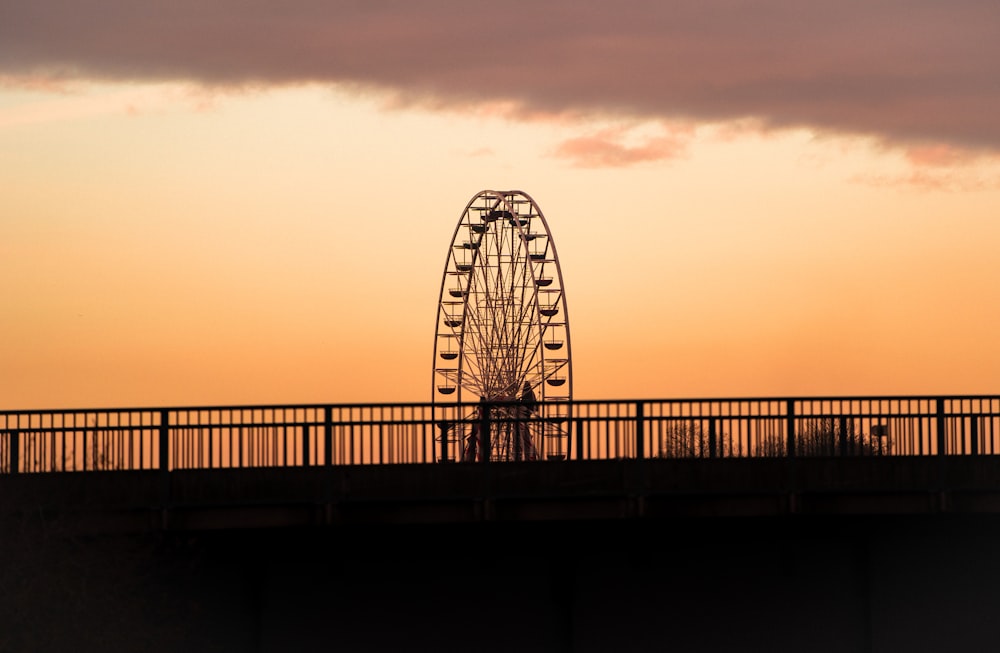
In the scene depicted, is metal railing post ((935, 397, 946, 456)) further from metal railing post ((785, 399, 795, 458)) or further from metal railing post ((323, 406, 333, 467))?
metal railing post ((323, 406, 333, 467))

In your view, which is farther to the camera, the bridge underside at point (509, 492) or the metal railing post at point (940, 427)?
the metal railing post at point (940, 427)

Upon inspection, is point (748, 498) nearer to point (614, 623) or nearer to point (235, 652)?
point (614, 623)

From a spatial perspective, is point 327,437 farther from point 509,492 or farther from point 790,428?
point 790,428

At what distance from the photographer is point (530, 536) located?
27156mm

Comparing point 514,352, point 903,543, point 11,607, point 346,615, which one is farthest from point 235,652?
point 514,352

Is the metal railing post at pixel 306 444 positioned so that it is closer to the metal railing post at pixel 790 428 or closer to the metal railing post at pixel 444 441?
the metal railing post at pixel 444 441

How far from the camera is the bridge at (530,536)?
25.3 metres

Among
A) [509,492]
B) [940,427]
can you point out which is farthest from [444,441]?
[940,427]

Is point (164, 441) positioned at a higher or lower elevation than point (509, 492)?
higher

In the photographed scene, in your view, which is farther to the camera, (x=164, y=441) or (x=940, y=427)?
(x=940, y=427)

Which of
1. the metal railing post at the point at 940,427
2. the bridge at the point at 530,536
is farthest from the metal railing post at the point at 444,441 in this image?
the metal railing post at the point at 940,427

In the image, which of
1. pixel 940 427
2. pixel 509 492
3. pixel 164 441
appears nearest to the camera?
pixel 164 441

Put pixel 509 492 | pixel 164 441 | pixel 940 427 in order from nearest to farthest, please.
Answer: pixel 164 441 < pixel 509 492 < pixel 940 427

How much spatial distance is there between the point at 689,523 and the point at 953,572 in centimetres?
457
